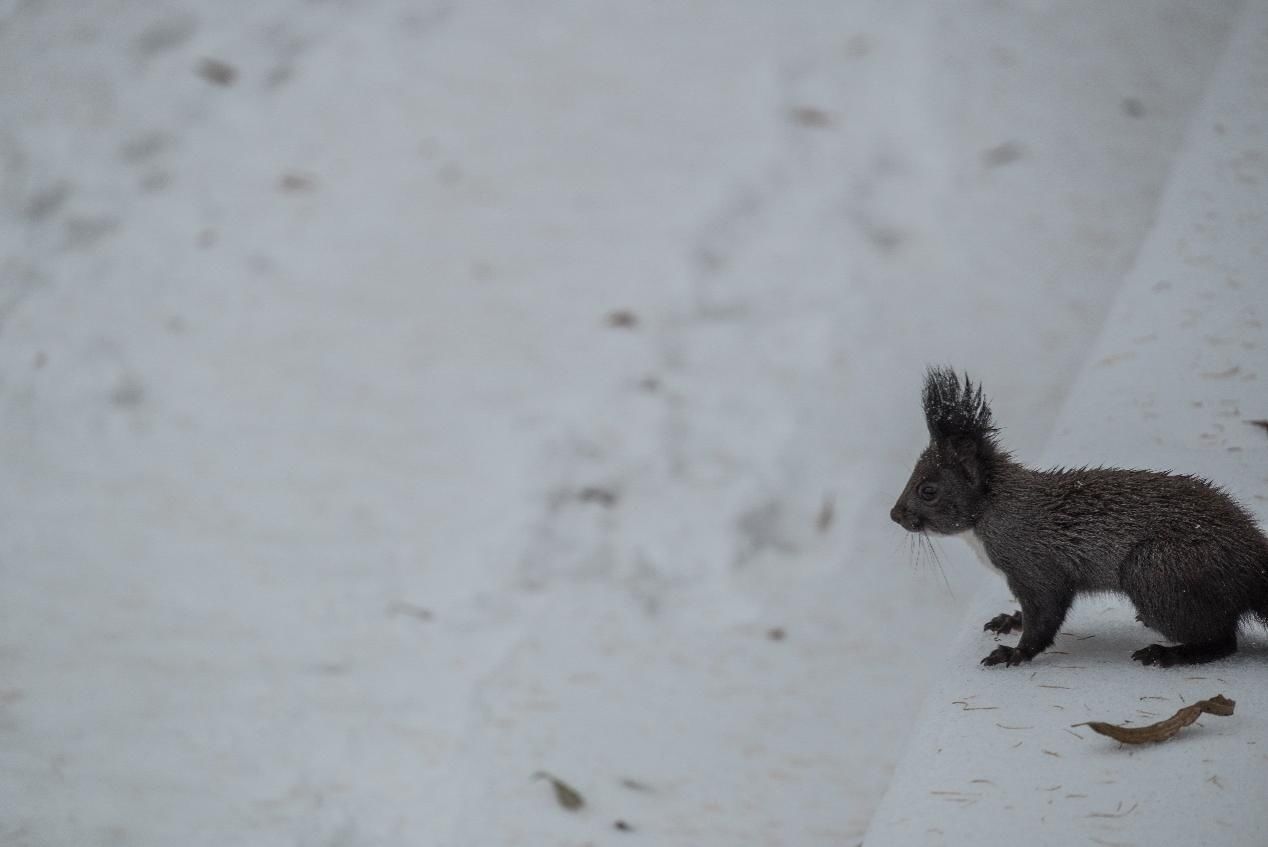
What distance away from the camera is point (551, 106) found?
473 centimetres

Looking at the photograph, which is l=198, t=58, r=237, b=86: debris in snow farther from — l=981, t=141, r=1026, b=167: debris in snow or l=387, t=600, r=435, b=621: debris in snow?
l=981, t=141, r=1026, b=167: debris in snow

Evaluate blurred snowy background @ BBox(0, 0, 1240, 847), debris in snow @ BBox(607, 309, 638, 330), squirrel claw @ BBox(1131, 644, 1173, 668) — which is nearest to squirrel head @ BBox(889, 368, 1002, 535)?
squirrel claw @ BBox(1131, 644, 1173, 668)

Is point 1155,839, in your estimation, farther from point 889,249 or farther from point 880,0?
point 880,0

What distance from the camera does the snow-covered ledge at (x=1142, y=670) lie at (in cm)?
151

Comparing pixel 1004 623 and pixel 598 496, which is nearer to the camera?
pixel 1004 623

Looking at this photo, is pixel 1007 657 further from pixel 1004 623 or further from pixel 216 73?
pixel 216 73

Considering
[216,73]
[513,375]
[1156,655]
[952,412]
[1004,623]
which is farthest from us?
[216,73]

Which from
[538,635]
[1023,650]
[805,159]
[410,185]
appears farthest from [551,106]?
[1023,650]

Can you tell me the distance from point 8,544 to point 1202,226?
330 centimetres

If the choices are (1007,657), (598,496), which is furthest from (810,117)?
(1007,657)

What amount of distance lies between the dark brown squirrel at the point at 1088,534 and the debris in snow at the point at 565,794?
944mm

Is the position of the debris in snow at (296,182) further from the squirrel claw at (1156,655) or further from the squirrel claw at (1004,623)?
the squirrel claw at (1156,655)

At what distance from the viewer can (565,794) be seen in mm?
2496

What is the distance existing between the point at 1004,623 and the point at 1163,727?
471 mm
